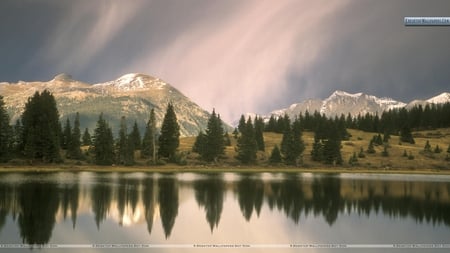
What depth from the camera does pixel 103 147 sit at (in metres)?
126

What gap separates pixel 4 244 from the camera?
2780 centimetres

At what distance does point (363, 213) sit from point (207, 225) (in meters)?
17.6

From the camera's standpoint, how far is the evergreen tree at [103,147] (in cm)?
12379

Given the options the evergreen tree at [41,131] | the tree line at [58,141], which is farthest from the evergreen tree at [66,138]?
the evergreen tree at [41,131]

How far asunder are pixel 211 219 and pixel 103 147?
297 feet

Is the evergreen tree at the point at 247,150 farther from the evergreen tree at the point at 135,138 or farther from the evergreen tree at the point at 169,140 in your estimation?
the evergreen tree at the point at 135,138

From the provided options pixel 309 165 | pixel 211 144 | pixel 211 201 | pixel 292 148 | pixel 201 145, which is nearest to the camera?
pixel 211 201

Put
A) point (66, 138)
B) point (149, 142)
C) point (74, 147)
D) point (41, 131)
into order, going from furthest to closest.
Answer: point (149, 142), point (66, 138), point (74, 147), point (41, 131)

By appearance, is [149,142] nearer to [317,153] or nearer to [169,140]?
[169,140]

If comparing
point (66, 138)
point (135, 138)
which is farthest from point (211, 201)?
point (135, 138)

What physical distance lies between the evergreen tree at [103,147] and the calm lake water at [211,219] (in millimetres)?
63106

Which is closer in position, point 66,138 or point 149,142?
point 66,138

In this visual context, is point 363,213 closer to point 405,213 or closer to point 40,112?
point 405,213

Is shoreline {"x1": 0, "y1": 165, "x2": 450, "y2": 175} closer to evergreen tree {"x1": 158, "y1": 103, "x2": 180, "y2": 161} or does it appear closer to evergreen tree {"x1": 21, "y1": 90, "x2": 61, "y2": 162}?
evergreen tree {"x1": 21, "y1": 90, "x2": 61, "y2": 162}
